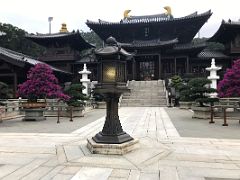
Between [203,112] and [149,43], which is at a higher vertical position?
[149,43]

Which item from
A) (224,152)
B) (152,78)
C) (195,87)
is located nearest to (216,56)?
(152,78)

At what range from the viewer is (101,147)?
6.57 metres

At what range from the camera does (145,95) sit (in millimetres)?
28391

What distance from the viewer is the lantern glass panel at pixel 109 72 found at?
23.5ft

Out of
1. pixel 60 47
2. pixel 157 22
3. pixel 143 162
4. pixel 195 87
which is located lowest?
pixel 143 162

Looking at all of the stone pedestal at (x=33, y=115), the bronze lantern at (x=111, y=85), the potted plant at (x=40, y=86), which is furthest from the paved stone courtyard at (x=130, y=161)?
the potted plant at (x=40, y=86)

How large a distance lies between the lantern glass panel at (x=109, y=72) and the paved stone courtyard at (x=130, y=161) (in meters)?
1.94

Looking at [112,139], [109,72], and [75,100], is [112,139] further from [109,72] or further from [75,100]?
[75,100]

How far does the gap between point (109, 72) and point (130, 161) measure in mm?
2495

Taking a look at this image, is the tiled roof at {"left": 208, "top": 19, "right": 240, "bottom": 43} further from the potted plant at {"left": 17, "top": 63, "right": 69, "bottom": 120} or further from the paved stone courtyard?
the paved stone courtyard

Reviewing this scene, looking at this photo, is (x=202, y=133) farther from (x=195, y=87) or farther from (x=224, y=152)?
(x=195, y=87)

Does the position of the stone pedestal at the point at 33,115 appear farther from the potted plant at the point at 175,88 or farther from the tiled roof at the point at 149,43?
the tiled roof at the point at 149,43

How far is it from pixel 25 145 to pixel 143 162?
12.3 feet

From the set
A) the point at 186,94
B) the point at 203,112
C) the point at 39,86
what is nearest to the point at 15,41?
the point at 39,86
